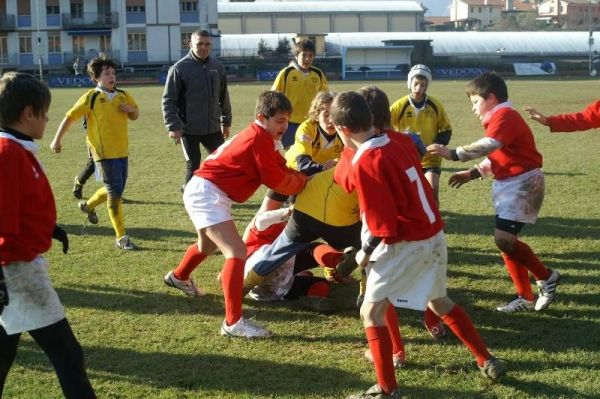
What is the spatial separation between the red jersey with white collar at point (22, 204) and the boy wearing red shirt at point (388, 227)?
167 cm

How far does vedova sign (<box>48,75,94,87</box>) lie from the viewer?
54525mm

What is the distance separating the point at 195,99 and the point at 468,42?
71.8 m

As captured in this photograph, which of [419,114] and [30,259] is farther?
[419,114]

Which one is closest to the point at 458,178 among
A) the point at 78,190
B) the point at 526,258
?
the point at 526,258

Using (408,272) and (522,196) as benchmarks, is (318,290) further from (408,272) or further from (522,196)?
(408,272)

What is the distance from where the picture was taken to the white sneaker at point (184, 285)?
627 centimetres

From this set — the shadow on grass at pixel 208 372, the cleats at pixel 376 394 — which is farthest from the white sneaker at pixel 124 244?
the cleats at pixel 376 394

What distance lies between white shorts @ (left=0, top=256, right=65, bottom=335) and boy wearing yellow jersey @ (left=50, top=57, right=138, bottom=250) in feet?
14.4

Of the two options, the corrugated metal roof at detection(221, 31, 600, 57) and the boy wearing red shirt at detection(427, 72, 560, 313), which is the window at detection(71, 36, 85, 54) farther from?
the boy wearing red shirt at detection(427, 72, 560, 313)

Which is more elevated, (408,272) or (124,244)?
(408,272)

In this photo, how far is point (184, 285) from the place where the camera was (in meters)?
6.27

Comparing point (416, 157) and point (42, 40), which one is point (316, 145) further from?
point (42, 40)

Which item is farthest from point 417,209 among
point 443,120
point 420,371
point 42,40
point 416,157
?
point 42,40

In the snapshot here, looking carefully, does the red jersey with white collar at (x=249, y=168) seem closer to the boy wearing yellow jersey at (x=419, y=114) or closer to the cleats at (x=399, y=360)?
the cleats at (x=399, y=360)
